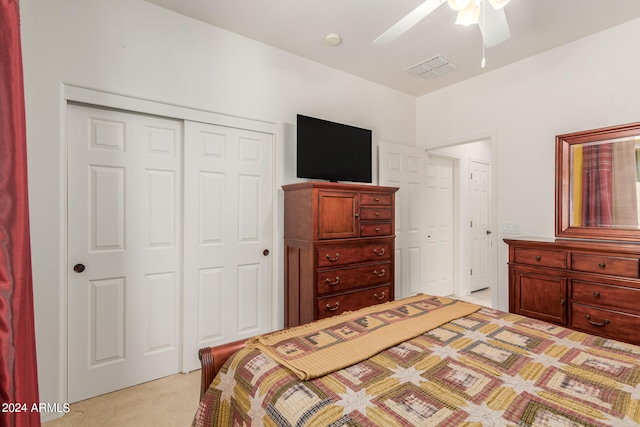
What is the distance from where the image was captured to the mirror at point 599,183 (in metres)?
2.47

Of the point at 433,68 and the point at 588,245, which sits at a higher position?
the point at 433,68

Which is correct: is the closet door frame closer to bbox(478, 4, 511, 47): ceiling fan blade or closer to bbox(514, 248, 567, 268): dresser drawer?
bbox(478, 4, 511, 47): ceiling fan blade

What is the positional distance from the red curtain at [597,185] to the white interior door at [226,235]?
9.04 ft

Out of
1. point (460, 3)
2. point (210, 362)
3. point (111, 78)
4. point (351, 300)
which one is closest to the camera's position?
point (210, 362)

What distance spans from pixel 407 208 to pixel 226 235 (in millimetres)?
2258

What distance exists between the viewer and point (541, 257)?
8.59ft

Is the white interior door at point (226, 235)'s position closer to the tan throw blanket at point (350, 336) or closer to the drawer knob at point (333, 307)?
the drawer knob at point (333, 307)

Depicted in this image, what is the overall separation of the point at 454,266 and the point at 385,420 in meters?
4.32

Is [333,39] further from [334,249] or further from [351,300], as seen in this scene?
[351,300]

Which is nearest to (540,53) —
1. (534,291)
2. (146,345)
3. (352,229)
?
(534,291)

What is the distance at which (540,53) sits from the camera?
3.01m

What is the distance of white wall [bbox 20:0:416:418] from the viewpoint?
194 centimetres

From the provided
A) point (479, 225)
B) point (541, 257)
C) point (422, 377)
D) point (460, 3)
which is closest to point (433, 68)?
point (460, 3)

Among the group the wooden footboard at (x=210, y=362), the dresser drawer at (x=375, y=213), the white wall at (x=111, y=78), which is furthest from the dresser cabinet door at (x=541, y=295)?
the wooden footboard at (x=210, y=362)
